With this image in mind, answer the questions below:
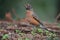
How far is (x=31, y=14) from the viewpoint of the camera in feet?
37.0

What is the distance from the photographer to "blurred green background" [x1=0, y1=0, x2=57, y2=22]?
2002 cm

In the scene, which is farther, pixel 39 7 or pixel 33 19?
pixel 39 7

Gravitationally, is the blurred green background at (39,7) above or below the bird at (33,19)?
above

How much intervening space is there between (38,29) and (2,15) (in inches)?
401

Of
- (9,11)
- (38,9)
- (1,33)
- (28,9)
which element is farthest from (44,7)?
(1,33)

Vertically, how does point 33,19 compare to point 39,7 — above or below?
below

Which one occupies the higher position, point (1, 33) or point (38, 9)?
point (38, 9)

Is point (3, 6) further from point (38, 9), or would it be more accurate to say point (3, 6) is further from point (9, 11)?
point (38, 9)

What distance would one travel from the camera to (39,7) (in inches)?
800

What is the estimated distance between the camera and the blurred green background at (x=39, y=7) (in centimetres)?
2002

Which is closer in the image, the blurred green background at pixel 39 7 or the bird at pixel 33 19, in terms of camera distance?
the bird at pixel 33 19

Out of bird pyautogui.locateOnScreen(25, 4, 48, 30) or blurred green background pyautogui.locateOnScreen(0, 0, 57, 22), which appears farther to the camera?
blurred green background pyautogui.locateOnScreen(0, 0, 57, 22)

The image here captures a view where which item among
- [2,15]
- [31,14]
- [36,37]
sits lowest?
[36,37]

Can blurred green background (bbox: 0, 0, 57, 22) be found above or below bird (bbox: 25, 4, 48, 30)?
above
